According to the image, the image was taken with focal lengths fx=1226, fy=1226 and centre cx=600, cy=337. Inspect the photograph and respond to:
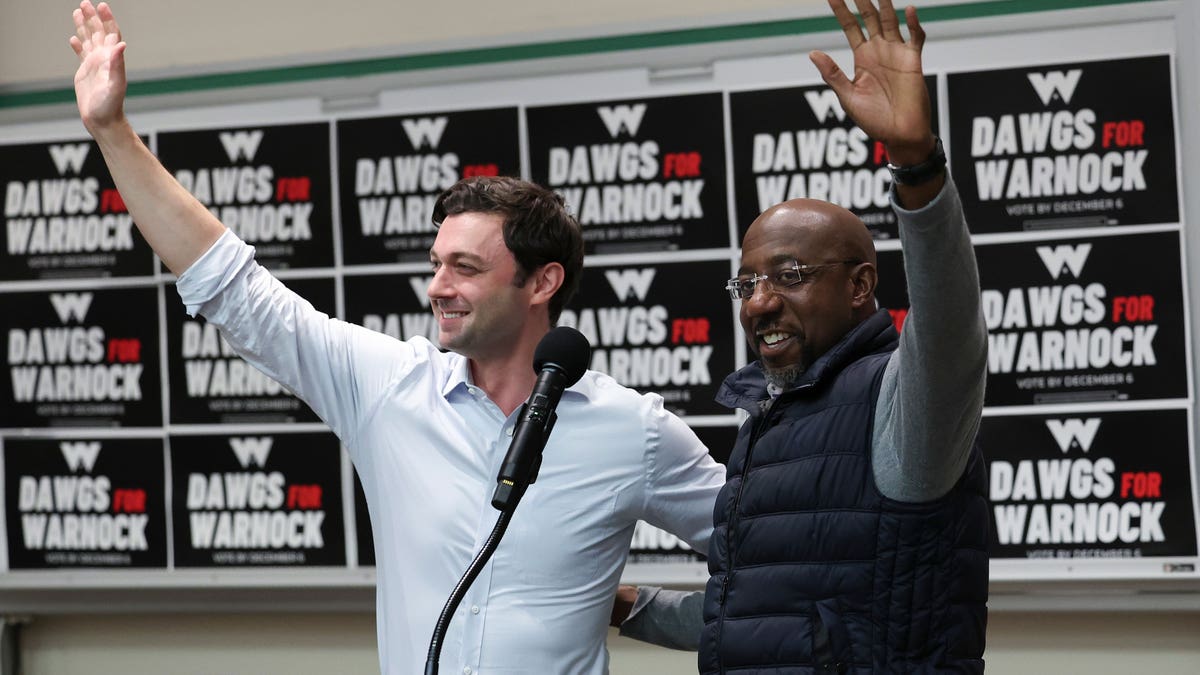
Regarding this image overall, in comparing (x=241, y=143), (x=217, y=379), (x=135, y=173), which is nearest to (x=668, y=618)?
(x=135, y=173)

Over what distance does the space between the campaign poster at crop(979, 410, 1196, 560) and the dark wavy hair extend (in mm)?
1265

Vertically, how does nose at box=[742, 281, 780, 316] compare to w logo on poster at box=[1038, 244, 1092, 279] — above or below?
below

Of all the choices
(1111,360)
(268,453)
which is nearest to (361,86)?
(268,453)

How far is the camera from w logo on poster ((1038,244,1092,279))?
2.75 meters

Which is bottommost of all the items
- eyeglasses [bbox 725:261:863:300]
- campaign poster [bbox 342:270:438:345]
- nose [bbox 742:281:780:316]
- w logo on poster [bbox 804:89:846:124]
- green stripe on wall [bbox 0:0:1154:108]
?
nose [bbox 742:281:780:316]

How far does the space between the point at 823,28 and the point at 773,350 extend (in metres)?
1.66

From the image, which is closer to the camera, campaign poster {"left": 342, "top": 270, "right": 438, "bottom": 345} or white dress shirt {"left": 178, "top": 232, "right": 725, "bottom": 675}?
white dress shirt {"left": 178, "top": 232, "right": 725, "bottom": 675}

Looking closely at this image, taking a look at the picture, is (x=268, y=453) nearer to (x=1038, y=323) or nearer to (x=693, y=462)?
(x=693, y=462)

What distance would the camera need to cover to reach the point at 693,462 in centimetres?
195

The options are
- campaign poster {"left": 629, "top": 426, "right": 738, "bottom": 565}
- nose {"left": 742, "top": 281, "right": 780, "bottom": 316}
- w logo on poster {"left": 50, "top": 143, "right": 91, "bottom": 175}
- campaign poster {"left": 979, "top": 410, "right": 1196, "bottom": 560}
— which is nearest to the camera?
nose {"left": 742, "top": 281, "right": 780, "bottom": 316}

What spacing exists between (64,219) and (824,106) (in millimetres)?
2062

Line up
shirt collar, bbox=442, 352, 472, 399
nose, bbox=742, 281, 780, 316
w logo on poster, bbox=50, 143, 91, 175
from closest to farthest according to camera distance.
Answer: nose, bbox=742, 281, 780, 316 → shirt collar, bbox=442, 352, 472, 399 → w logo on poster, bbox=50, 143, 91, 175

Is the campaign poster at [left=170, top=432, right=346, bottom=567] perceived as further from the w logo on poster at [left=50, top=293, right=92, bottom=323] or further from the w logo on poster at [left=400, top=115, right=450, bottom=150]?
the w logo on poster at [left=400, top=115, right=450, bottom=150]

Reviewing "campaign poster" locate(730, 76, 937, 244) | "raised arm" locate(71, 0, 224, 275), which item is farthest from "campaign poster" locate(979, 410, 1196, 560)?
"raised arm" locate(71, 0, 224, 275)
